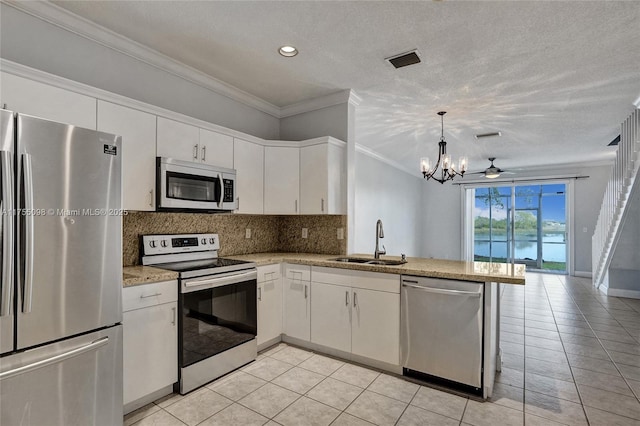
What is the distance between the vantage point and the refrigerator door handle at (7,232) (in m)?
1.46

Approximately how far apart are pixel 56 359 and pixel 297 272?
2.02 meters

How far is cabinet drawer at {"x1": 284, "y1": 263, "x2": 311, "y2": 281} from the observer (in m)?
3.27

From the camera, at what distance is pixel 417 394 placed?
2.48m

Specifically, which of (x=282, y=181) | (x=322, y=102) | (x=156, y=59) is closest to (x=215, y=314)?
(x=282, y=181)

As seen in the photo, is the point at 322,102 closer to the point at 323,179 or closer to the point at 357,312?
the point at 323,179

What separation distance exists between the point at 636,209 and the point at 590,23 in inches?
173

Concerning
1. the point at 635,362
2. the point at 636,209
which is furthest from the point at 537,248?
the point at 635,362

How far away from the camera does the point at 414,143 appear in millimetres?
5883

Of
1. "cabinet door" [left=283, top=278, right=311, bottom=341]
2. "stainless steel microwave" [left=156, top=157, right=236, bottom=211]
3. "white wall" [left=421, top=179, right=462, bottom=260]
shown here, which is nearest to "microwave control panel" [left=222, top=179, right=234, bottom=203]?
"stainless steel microwave" [left=156, top=157, right=236, bottom=211]

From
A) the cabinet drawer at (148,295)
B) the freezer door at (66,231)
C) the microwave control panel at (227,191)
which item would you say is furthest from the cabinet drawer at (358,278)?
the freezer door at (66,231)

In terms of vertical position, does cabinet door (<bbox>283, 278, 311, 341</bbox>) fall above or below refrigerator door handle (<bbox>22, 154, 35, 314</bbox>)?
below

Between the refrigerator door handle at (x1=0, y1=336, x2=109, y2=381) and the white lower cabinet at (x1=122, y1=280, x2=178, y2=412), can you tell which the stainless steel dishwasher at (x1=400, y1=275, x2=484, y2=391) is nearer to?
the white lower cabinet at (x1=122, y1=280, x2=178, y2=412)

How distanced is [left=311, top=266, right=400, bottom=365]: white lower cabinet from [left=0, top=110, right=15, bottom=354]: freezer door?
220 cm

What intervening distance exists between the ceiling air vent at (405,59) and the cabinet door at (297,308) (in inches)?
86.4
